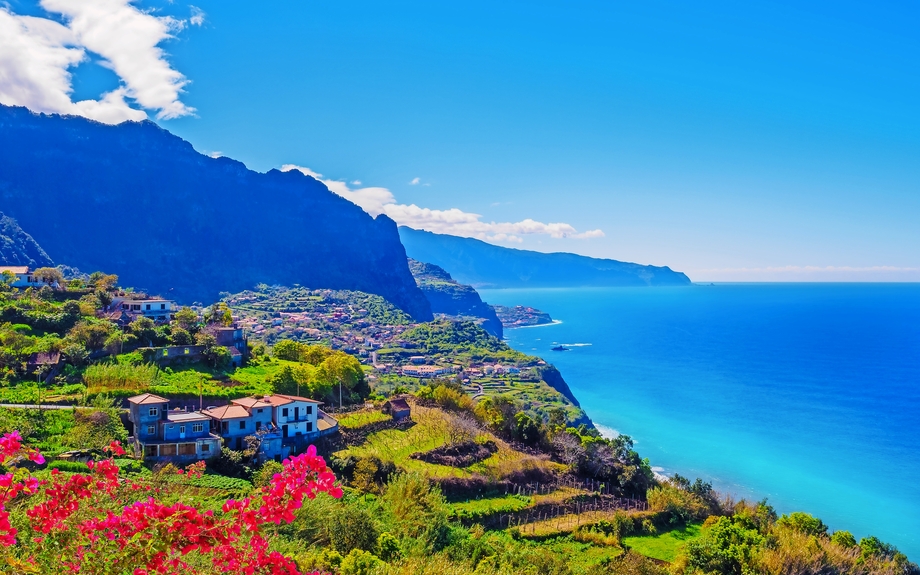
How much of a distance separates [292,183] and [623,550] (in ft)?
631

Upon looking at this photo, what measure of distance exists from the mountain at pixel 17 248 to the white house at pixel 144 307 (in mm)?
75528

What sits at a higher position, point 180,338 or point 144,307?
point 144,307

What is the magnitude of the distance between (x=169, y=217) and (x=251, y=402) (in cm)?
14435

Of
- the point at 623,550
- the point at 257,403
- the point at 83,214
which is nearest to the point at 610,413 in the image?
the point at 623,550

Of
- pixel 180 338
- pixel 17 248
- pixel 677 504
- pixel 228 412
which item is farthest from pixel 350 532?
pixel 17 248

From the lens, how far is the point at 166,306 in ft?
154

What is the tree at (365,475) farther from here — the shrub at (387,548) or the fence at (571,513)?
the shrub at (387,548)

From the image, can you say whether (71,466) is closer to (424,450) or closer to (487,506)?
(424,450)

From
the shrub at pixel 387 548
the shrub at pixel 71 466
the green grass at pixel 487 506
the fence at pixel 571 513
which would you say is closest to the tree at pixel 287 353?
the green grass at pixel 487 506

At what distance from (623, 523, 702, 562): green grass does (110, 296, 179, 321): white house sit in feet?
128

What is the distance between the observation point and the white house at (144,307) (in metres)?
45.2

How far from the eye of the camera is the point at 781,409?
7769cm

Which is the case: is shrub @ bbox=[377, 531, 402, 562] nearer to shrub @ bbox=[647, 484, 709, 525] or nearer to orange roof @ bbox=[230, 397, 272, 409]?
orange roof @ bbox=[230, 397, 272, 409]

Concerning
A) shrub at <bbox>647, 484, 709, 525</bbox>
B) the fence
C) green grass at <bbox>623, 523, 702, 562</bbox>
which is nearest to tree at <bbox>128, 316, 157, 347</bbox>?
the fence
